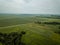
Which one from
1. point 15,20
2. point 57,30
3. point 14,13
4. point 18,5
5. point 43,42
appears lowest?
point 43,42

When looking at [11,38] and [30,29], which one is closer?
[11,38]

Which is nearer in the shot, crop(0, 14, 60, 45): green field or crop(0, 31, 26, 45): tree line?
crop(0, 31, 26, 45): tree line

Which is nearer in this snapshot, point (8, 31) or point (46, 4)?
point (8, 31)

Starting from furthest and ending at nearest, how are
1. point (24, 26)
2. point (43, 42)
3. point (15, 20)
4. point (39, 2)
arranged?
point (39, 2) < point (15, 20) < point (24, 26) < point (43, 42)

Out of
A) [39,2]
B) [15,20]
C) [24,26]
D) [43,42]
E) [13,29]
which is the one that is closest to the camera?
[43,42]

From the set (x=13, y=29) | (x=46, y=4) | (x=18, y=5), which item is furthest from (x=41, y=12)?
(x=13, y=29)

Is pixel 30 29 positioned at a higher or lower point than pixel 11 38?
higher

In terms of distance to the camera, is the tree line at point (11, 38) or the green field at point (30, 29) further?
the green field at point (30, 29)

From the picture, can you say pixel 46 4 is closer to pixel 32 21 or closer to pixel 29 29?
pixel 32 21
